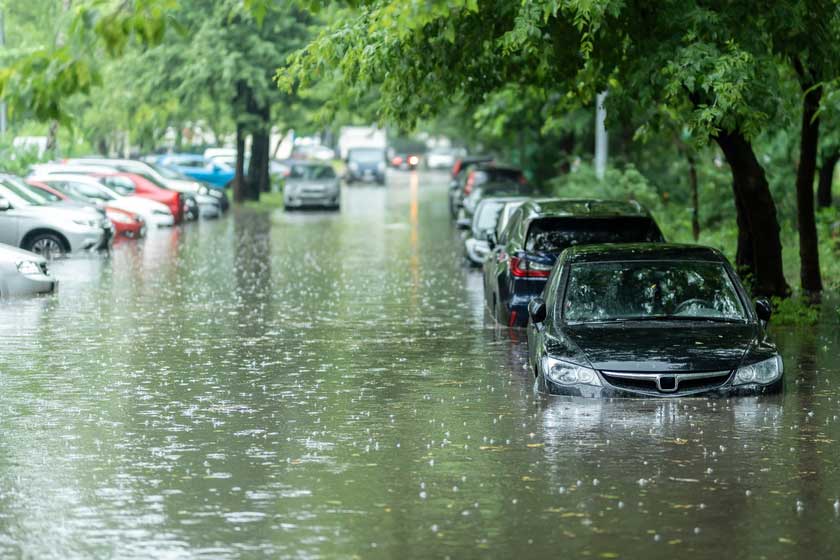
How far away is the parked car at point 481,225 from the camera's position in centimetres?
2798

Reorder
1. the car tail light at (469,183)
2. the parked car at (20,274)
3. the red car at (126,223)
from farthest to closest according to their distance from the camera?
the car tail light at (469,183) → the red car at (126,223) → the parked car at (20,274)

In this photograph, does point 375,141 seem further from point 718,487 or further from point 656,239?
point 718,487

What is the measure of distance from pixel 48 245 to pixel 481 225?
828 centimetres

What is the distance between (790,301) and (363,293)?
6.71 m

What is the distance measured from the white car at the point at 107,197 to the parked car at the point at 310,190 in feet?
34.3

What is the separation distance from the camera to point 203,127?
76000 millimetres

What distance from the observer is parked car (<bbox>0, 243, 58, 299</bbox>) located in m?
22.2

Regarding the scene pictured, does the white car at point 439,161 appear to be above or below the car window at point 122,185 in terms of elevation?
below

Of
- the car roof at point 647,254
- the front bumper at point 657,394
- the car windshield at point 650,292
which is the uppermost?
the car roof at point 647,254

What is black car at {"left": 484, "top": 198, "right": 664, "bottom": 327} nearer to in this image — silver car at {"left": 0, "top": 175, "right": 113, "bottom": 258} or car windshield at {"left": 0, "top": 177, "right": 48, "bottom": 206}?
silver car at {"left": 0, "top": 175, "right": 113, "bottom": 258}

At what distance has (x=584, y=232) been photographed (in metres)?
18.4

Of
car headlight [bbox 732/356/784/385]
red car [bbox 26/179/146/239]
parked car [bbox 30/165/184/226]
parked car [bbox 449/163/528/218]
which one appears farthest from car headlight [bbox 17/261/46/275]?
parked car [bbox 449/163/528/218]

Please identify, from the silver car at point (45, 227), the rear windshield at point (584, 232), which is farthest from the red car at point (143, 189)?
the rear windshield at point (584, 232)

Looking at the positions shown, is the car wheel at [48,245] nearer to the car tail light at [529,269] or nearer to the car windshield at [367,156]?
the car tail light at [529,269]
